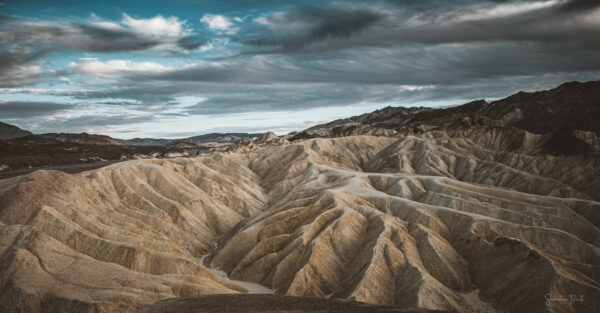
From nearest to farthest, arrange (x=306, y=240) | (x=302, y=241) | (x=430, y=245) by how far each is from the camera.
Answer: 1. (x=430, y=245)
2. (x=302, y=241)
3. (x=306, y=240)

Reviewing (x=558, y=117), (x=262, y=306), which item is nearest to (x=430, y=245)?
(x=262, y=306)

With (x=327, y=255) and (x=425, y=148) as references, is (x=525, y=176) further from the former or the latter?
(x=327, y=255)

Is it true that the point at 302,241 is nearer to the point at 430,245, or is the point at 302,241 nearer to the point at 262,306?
the point at 430,245

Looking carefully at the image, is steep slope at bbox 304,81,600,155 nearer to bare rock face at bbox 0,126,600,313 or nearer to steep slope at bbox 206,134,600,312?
bare rock face at bbox 0,126,600,313
